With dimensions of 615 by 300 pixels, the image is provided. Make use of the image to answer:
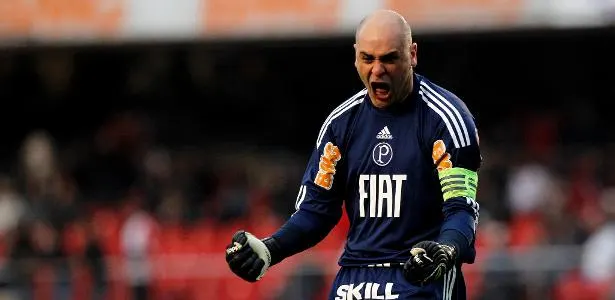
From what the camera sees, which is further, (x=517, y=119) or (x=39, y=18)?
(x=517, y=119)

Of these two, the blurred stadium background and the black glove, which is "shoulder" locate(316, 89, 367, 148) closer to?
the black glove

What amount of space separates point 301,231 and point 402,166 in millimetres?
670

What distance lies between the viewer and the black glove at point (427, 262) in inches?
264

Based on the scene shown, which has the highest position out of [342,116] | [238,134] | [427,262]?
[238,134]

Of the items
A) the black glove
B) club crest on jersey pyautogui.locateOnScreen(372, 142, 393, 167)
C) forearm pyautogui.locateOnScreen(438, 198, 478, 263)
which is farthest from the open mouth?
the black glove

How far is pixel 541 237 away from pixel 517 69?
5.77m

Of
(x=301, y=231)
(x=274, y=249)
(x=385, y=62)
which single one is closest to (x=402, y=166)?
(x=385, y=62)

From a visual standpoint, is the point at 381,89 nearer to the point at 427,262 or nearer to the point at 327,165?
the point at 327,165

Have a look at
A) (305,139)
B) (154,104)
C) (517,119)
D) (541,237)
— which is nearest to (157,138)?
(154,104)

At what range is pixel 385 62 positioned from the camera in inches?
282

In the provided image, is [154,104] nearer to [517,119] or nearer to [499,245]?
[517,119]

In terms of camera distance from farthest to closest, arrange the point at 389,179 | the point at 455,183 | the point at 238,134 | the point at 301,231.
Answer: the point at 238,134
the point at 301,231
the point at 389,179
the point at 455,183

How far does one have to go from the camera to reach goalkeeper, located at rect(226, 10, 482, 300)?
23.6 feet

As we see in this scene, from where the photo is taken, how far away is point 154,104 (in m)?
21.2
